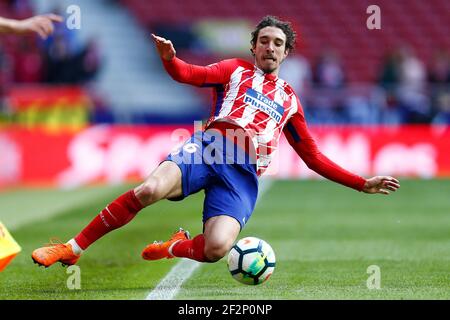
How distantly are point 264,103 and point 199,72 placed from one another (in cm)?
62

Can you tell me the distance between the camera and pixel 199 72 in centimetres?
721

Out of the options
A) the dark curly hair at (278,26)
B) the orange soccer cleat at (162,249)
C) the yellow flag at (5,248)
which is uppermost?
the dark curly hair at (278,26)

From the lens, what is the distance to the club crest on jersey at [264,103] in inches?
296

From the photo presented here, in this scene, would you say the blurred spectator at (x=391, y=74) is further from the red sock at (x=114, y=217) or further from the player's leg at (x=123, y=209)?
the red sock at (x=114, y=217)

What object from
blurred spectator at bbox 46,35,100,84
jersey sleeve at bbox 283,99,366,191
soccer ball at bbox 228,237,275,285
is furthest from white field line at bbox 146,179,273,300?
blurred spectator at bbox 46,35,100,84

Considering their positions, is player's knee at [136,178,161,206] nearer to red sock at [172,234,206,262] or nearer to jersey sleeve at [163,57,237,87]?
red sock at [172,234,206,262]

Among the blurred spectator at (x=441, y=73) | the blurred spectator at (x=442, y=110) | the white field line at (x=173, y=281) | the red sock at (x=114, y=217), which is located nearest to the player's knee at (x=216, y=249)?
the white field line at (x=173, y=281)

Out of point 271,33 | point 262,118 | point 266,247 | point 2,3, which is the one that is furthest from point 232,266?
point 2,3

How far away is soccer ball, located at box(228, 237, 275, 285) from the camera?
7.08 metres

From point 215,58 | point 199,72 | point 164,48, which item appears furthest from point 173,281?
point 215,58

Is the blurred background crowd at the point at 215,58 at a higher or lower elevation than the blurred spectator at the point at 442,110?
higher

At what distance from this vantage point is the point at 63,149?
62.4 feet

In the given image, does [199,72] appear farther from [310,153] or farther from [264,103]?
[310,153]

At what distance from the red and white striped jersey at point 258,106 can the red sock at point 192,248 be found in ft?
2.41
